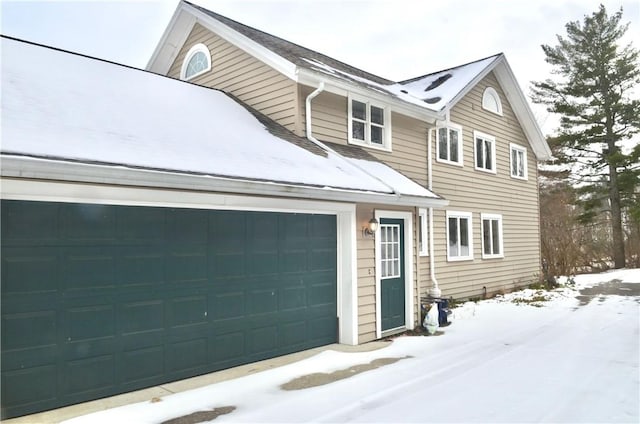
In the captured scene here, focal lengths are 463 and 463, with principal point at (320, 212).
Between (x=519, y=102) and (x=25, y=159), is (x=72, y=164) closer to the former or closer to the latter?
(x=25, y=159)

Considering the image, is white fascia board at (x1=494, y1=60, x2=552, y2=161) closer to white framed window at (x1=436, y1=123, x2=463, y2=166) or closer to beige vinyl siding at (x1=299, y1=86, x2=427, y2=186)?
white framed window at (x1=436, y1=123, x2=463, y2=166)

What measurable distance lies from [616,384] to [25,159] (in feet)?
21.7

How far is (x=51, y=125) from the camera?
4973mm

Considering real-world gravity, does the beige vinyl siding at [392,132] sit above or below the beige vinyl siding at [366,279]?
above

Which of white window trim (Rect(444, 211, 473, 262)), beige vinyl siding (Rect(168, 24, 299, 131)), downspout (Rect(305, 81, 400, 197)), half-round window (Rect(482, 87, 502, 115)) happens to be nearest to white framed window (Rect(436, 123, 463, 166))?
white window trim (Rect(444, 211, 473, 262))

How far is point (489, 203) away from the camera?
14023 millimetres

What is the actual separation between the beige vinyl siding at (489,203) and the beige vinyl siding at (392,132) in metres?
0.91

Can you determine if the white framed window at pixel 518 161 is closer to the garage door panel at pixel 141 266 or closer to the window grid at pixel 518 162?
the window grid at pixel 518 162

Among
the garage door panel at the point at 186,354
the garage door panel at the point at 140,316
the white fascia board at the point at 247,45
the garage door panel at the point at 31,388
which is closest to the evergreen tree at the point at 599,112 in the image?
the white fascia board at the point at 247,45

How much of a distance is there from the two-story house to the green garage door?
2 cm

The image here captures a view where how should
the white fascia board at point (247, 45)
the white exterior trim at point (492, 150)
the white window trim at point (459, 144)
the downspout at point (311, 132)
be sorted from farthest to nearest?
the white exterior trim at point (492, 150) < the white window trim at point (459, 144) < the white fascia board at point (247, 45) < the downspout at point (311, 132)

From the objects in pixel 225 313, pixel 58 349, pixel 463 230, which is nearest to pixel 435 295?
pixel 463 230

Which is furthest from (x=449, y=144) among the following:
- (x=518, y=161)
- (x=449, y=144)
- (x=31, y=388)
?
(x=31, y=388)

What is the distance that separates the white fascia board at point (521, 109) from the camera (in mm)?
14438
